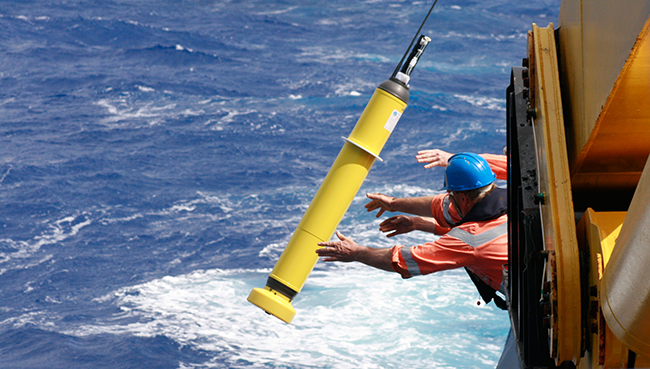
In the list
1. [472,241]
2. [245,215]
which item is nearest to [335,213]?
[472,241]

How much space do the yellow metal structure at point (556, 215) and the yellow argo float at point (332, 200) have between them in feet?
3.21

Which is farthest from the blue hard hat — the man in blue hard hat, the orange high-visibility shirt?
the orange high-visibility shirt

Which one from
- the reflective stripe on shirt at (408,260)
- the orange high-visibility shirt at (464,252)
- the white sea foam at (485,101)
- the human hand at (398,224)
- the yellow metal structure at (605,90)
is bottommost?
the reflective stripe on shirt at (408,260)

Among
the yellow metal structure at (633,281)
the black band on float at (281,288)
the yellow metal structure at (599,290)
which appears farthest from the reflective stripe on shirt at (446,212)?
the yellow metal structure at (633,281)

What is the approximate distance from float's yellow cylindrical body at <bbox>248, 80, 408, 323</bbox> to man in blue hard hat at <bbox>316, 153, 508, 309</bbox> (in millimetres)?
104

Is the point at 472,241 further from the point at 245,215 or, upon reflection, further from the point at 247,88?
the point at 247,88

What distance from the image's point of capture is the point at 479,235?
419 centimetres

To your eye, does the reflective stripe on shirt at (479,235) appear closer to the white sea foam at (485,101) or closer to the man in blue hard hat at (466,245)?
→ the man in blue hard hat at (466,245)

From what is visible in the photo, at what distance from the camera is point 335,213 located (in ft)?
13.4

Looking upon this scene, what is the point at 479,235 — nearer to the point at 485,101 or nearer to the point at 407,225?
the point at 407,225

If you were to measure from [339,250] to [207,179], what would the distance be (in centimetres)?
1080

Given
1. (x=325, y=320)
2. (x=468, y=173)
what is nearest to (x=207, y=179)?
(x=325, y=320)

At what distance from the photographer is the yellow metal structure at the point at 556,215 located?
2605 mm

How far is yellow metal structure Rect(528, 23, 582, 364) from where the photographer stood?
8.55 ft
